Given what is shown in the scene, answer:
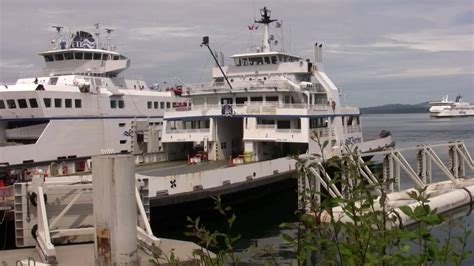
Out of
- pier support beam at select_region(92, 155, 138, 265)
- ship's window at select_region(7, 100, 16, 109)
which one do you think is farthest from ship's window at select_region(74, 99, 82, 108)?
pier support beam at select_region(92, 155, 138, 265)

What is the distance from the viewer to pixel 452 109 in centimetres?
15338

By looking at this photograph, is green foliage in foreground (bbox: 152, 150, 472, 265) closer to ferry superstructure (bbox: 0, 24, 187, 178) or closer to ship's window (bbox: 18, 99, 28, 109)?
ferry superstructure (bbox: 0, 24, 187, 178)

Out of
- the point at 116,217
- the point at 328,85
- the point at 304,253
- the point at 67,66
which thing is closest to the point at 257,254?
the point at 304,253

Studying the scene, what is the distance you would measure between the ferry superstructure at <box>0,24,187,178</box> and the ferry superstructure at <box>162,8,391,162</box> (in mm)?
2945

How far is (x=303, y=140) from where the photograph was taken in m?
24.6

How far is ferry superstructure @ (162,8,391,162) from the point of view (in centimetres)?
2556

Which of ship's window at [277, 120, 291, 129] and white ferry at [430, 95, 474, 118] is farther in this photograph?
white ferry at [430, 95, 474, 118]

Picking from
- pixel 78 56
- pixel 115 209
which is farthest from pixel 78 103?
pixel 115 209

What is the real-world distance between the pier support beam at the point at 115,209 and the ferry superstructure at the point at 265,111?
1375 cm

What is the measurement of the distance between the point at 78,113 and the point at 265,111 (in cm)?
1177

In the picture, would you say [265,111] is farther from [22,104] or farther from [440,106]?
[440,106]

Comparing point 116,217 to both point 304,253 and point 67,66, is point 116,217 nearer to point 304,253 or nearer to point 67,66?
point 304,253

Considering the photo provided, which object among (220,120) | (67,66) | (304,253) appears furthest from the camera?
(67,66)

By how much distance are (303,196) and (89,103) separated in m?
29.3
